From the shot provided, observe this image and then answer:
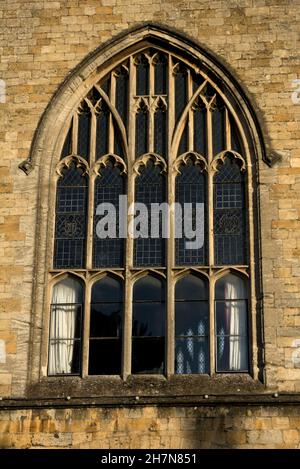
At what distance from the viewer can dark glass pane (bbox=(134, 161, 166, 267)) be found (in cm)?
1559

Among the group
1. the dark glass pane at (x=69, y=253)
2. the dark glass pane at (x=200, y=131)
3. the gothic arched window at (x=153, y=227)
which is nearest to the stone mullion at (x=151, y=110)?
the gothic arched window at (x=153, y=227)

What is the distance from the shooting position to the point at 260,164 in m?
15.7

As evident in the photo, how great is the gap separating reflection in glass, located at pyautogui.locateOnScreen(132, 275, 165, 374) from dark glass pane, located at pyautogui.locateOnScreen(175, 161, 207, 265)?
62 cm

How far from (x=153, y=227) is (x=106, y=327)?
186cm

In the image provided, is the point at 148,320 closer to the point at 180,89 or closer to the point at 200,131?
the point at 200,131

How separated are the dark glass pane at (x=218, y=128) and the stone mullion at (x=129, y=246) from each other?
54.8 inches

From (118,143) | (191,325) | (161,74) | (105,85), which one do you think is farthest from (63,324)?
(161,74)

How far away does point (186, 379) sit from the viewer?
14625 mm

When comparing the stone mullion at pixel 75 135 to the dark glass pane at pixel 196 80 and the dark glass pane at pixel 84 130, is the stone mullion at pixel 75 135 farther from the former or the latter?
the dark glass pane at pixel 196 80

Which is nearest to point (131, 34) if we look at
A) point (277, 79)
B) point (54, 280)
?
point (277, 79)
